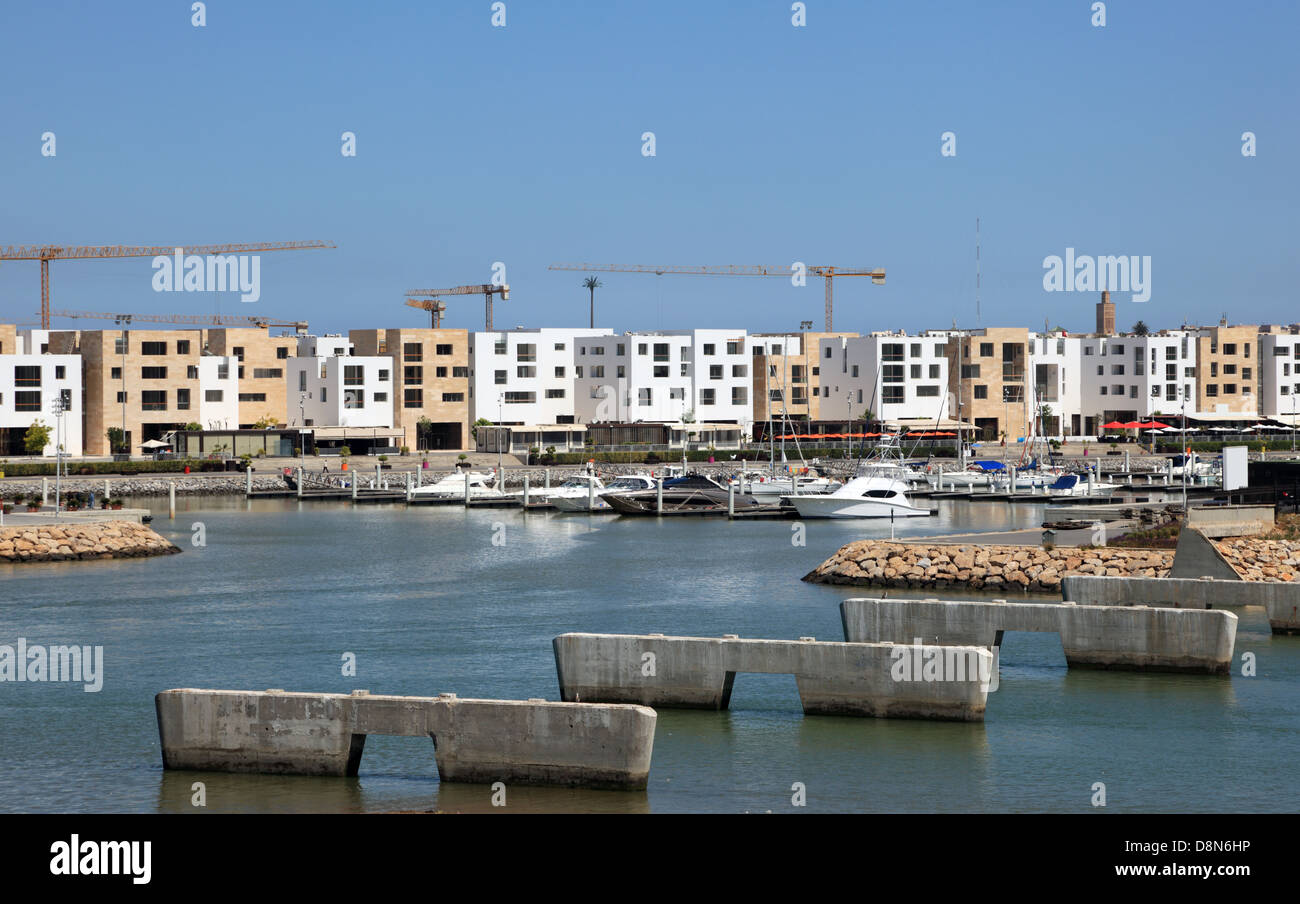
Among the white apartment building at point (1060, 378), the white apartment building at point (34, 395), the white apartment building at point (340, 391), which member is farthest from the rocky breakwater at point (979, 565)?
the white apartment building at point (1060, 378)

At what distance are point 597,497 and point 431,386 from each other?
52.7 m

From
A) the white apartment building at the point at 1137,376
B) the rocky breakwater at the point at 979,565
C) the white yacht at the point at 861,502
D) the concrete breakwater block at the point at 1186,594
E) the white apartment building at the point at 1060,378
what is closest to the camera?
the concrete breakwater block at the point at 1186,594

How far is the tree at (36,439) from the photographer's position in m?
118

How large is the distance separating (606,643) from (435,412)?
372 ft

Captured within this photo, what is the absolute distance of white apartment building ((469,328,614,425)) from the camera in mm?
141625

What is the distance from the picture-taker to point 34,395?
120688mm

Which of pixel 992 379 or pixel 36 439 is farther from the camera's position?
pixel 992 379

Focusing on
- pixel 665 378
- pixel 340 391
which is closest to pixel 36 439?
pixel 340 391

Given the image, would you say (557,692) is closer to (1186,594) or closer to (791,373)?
(1186,594)

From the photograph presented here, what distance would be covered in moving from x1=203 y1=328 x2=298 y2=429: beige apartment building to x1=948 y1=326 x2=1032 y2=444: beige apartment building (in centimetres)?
6150

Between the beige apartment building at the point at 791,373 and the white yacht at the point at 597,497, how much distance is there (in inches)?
2376

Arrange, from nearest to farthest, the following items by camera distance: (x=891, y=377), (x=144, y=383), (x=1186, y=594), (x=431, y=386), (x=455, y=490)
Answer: (x=1186, y=594), (x=455, y=490), (x=144, y=383), (x=431, y=386), (x=891, y=377)

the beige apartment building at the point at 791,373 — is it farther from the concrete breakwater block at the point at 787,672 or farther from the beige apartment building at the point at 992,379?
the concrete breakwater block at the point at 787,672
